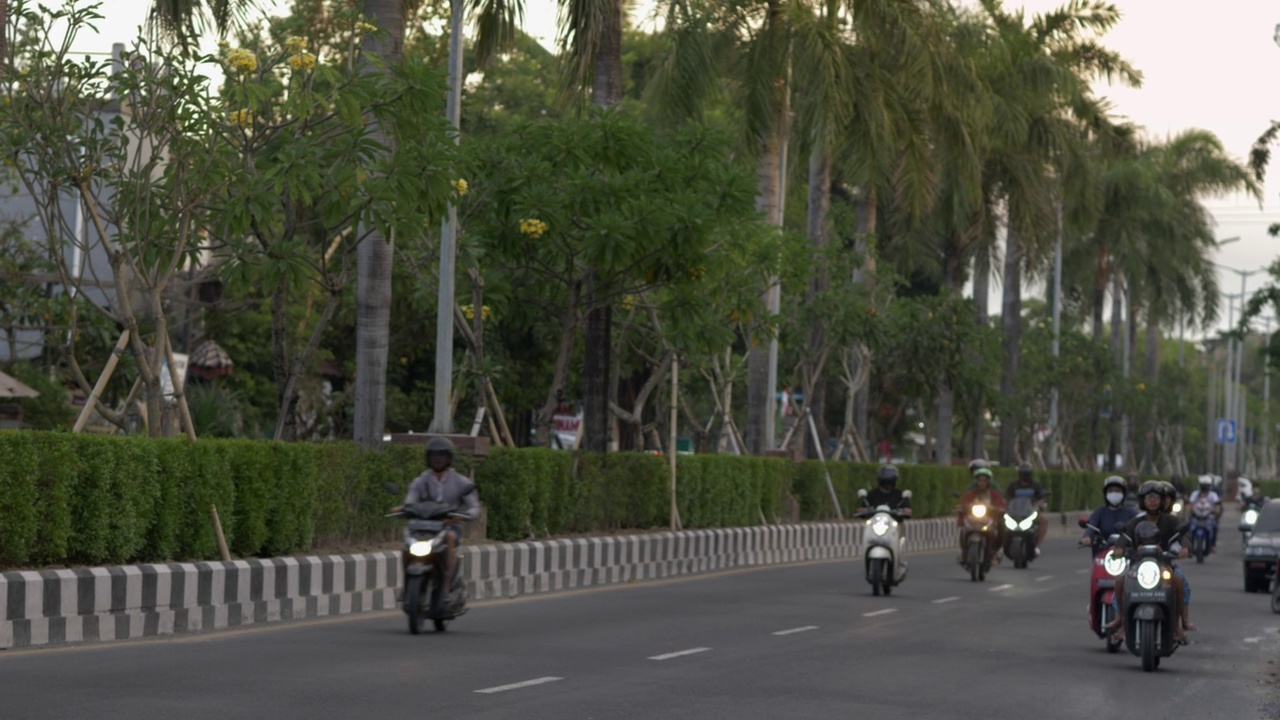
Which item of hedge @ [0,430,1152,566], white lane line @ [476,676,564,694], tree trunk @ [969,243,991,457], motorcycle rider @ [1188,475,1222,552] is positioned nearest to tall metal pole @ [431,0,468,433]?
hedge @ [0,430,1152,566]

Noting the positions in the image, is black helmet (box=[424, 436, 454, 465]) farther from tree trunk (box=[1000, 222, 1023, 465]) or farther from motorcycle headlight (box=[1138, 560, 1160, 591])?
tree trunk (box=[1000, 222, 1023, 465])

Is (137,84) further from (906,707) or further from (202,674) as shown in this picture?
(906,707)

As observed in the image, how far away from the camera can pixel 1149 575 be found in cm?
1582

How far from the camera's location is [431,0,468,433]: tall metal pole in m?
24.8

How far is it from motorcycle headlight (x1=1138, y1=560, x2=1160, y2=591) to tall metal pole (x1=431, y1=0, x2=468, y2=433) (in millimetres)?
10775

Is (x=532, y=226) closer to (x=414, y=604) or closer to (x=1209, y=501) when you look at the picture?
(x=414, y=604)

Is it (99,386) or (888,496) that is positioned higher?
(99,386)

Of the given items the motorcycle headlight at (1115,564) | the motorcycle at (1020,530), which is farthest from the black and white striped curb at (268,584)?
the motorcycle headlight at (1115,564)

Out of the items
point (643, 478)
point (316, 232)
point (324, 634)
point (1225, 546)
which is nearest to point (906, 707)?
point (324, 634)

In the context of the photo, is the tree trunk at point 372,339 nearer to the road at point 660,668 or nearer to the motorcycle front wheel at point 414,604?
the road at point 660,668

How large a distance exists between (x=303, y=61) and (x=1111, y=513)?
836 cm

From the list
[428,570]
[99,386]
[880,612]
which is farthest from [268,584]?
[880,612]

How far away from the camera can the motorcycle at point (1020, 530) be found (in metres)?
34.0

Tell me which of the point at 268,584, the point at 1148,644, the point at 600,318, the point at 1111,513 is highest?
the point at 600,318
